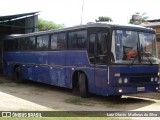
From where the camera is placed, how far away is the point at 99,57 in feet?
45.1

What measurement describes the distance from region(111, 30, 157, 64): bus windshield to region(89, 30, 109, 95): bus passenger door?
422 millimetres

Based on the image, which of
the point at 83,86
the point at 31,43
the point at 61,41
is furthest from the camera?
the point at 31,43

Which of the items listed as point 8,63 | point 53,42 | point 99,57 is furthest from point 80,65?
point 8,63

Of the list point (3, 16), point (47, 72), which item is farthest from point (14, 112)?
point (3, 16)

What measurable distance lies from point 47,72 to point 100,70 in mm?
5301

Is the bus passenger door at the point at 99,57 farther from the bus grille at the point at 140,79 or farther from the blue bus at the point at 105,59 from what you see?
the bus grille at the point at 140,79

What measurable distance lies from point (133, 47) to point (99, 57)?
4.30 ft

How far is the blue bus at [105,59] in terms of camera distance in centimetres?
1319

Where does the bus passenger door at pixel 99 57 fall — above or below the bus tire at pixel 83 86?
above

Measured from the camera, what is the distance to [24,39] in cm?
2181

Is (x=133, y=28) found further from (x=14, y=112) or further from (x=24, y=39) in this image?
(x=24, y=39)

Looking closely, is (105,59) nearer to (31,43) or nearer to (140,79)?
(140,79)

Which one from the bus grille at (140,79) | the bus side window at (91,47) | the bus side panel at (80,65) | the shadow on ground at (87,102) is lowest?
the shadow on ground at (87,102)

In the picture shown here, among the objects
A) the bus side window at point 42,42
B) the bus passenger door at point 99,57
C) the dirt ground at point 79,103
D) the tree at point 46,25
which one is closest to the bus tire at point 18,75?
the bus side window at point 42,42
